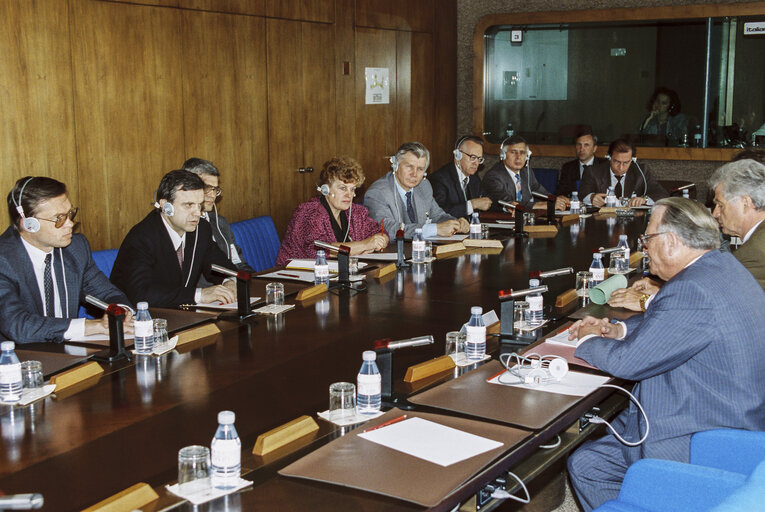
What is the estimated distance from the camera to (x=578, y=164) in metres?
7.88

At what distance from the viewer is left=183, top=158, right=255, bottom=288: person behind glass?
466cm

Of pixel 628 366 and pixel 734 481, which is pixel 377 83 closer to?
pixel 628 366

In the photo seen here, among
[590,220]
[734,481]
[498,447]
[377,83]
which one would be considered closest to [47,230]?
[498,447]

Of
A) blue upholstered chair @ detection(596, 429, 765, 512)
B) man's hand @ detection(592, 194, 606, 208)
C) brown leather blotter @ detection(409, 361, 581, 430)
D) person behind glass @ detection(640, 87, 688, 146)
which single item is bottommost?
blue upholstered chair @ detection(596, 429, 765, 512)

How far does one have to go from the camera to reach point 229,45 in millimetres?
6129

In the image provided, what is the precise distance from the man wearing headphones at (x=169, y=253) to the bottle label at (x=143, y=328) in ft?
2.59

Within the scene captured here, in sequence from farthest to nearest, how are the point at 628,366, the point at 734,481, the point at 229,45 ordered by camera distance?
the point at 229,45, the point at 628,366, the point at 734,481

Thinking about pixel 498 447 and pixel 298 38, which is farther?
pixel 298 38

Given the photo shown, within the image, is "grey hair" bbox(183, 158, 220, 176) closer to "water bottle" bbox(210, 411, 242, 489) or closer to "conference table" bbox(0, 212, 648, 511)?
"conference table" bbox(0, 212, 648, 511)

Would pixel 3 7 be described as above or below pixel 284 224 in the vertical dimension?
above

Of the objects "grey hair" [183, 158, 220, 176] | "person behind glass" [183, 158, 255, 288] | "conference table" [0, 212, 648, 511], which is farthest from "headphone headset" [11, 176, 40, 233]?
"grey hair" [183, 158, 220, 176]

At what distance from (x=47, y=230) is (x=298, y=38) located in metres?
3.90

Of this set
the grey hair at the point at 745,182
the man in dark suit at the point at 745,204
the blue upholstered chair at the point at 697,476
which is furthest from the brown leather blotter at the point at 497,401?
the grey hair at the point at 745,182

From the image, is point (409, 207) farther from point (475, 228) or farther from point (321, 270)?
point (321, 270)
